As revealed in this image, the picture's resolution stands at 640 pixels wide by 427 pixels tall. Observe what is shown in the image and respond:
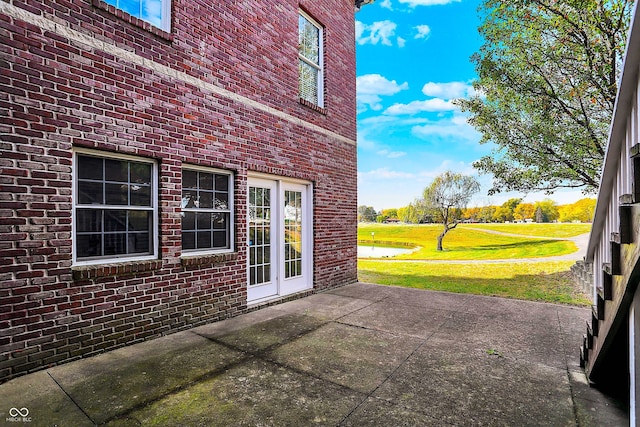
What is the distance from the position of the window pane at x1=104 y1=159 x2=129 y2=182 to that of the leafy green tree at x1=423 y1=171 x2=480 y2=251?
76.6 feet

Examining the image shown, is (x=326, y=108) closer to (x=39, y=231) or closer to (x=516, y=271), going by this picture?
(x=39, y=231)

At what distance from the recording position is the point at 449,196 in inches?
955

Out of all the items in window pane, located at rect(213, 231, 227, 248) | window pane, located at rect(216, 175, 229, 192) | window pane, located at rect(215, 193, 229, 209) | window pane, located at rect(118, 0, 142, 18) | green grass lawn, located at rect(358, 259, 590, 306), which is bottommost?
green grass lawn, located at rect(358, 259, 590, 306)

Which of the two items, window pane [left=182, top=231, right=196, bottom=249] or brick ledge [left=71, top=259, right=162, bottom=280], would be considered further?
window pane [left=182, top=231, right=196, bottom=249]

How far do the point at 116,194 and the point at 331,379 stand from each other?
130 inches

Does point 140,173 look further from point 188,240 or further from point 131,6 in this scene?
point 131,6

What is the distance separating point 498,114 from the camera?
9781 mm

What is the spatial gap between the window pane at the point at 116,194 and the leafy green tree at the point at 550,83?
30.8ft

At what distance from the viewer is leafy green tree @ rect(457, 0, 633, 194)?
23.7ft

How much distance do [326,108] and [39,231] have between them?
18.9 feet

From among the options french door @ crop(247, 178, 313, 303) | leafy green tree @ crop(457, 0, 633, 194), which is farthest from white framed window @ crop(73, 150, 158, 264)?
leafy green tree @ crop(457, 0, 633, 194)

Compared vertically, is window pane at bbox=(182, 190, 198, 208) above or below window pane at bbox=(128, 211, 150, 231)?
above

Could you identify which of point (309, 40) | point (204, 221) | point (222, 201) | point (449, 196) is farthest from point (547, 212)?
point (204, 221)

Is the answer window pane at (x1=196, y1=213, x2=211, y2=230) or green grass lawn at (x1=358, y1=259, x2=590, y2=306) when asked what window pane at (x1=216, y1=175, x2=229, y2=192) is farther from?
green grass lawn at (x1=358, y1=259, x2=590, y2=306)
